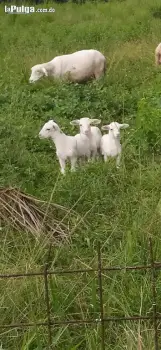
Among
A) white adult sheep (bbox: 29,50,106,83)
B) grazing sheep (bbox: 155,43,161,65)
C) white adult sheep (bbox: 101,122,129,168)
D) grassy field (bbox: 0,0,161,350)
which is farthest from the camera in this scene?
grazing sheep (bbox: 155,43,161,65)

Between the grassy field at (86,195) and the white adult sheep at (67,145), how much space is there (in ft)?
0.54

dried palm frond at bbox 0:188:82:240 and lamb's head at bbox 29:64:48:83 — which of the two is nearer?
dried palm frond at bbox 0:188:82:240

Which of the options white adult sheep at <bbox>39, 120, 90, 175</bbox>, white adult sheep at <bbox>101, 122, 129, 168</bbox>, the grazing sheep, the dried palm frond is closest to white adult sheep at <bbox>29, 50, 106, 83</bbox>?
the grazing sheep

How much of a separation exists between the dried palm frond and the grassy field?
8 centimetres

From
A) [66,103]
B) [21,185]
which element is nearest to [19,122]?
[66,103]

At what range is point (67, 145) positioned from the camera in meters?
6.61

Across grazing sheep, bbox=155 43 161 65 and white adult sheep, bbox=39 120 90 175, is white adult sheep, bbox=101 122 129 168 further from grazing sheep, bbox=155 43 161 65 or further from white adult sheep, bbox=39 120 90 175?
grazing sheep, bbox=155 43 161 65

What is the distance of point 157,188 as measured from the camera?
5.47m

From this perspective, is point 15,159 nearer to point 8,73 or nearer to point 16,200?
point 16,200

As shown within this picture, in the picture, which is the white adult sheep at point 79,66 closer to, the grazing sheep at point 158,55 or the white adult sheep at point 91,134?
the grazing sheep at point 158,55

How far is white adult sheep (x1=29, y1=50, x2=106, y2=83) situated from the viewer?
11.1 metres

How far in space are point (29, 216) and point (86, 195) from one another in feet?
2.39

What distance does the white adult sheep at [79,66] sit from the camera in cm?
1114

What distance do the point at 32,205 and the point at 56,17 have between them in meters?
13.5
